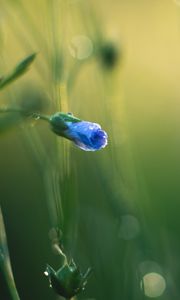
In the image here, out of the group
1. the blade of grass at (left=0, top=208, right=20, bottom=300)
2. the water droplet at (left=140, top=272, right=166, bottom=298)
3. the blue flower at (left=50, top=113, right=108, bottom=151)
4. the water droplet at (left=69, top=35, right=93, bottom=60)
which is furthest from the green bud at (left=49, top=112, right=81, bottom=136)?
the water droplet at (left=69, top=35, right=93, bottom=60)

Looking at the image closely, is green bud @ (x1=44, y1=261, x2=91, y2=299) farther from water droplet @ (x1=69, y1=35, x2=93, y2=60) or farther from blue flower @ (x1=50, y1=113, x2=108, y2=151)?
water droplet @ (x1=69, y1=35, x2=93, y2=60)

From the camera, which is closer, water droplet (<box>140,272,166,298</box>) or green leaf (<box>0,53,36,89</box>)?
green leaf (<box>0,53,36,89</box>)

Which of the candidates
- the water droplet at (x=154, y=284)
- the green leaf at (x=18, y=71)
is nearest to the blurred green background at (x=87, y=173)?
the water droplet at (x=154, y=284)

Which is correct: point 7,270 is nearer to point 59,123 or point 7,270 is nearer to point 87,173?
point 59,123

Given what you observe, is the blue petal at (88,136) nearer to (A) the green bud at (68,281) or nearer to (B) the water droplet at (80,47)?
(A) the green bud at (68,281)

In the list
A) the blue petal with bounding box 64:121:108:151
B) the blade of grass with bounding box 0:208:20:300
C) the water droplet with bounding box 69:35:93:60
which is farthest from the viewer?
the water droplet with bounding box 69:35:93:60

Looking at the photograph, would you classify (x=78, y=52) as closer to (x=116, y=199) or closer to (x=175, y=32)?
(x=116, y=199)

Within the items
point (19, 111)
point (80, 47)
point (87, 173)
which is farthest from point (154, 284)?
point (87, 173)
